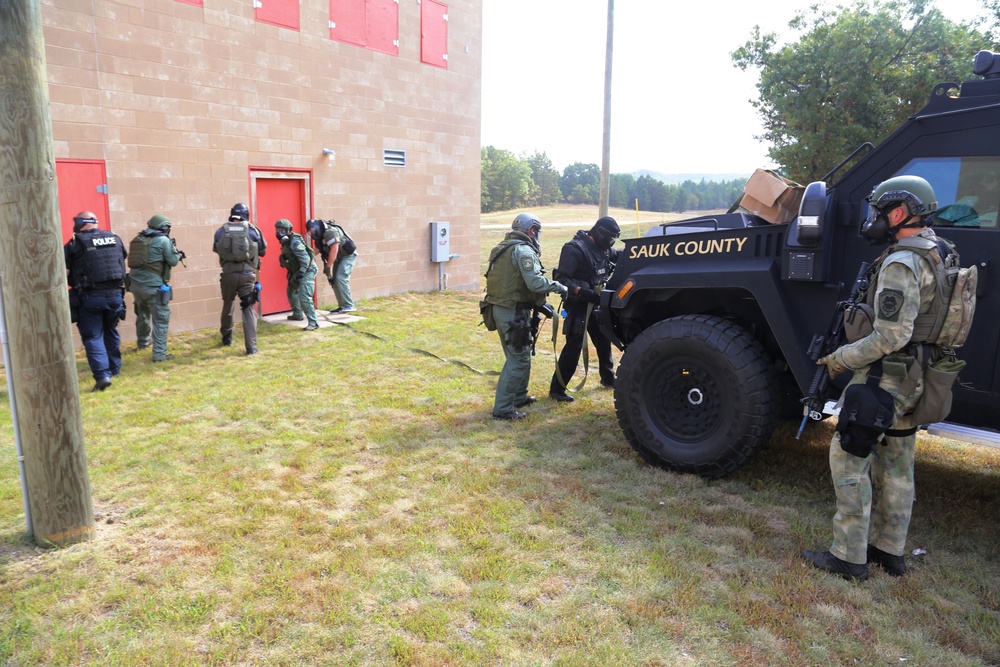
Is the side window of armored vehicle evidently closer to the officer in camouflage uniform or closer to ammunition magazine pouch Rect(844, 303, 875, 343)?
the officer in camouflage uniform

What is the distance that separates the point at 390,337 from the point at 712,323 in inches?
221

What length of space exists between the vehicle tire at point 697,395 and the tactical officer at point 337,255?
6.74 meters

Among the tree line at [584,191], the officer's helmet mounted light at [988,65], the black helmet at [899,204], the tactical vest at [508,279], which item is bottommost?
the tactical vest at [508,279]

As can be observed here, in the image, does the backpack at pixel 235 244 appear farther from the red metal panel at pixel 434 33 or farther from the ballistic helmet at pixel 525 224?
the red metal panel at pixel 434 33

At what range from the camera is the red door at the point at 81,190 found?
8086 millimetres

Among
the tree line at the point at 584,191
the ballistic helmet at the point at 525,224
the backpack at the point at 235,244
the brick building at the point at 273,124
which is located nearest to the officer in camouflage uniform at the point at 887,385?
the ballistic helmet at the point at 525,224

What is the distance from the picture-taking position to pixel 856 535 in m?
3.54

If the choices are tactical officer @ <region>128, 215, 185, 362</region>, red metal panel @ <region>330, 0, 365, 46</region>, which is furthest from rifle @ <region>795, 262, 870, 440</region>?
red metal panel @ <region>330, 0, 365, 46</region>

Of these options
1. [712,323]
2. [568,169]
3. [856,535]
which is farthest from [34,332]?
[568,169]

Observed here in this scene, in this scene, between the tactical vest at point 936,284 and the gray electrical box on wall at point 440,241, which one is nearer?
the tactical vest at point 936,284

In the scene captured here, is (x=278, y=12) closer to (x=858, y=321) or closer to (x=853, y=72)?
(x=858, y=321)

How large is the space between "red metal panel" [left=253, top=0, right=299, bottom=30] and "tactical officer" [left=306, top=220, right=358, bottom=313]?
9.11 feet

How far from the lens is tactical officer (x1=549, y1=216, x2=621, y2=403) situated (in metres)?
6.50

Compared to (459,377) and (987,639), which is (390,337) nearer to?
(459,377)
